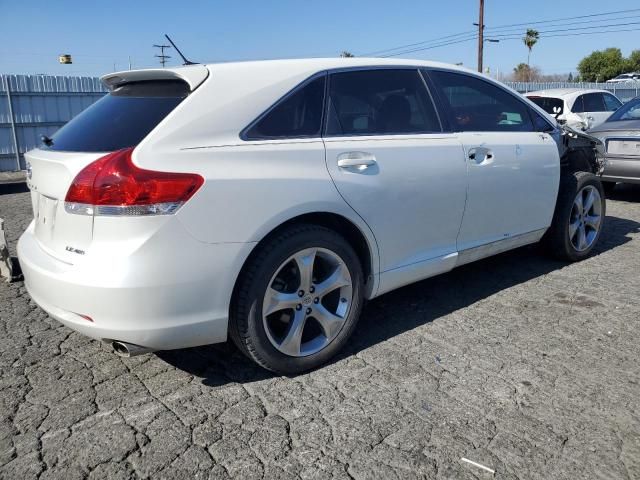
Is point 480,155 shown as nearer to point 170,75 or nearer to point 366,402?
point 366,402

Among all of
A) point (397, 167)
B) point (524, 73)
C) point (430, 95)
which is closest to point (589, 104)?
point (430, 95)

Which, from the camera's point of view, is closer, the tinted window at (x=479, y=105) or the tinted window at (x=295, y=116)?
the tinted window at (x=295, y=116)

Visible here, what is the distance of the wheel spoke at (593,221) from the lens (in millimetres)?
5219

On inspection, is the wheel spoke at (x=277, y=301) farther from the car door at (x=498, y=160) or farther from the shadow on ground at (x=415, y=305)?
the car door at (x=498, y=160)

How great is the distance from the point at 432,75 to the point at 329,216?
1416 mm

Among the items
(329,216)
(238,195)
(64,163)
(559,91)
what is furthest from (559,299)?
(559,91)

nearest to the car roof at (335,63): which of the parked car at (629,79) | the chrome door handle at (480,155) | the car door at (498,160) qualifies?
the car door at (498,160)

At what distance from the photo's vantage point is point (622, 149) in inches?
290

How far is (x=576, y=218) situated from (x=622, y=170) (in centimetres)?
284

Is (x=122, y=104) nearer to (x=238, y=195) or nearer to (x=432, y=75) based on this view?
(x=238, y=195)

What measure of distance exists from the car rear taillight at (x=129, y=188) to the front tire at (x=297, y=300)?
0.52m

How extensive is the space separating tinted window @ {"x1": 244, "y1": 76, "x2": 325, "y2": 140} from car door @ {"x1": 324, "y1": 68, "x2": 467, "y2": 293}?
86 mm

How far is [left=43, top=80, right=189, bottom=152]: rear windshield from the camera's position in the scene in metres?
2.74

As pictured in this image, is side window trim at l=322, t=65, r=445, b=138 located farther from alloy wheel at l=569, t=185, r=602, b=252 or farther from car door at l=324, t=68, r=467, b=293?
alloy wheel at l=569, t=185, r=602, b=252
